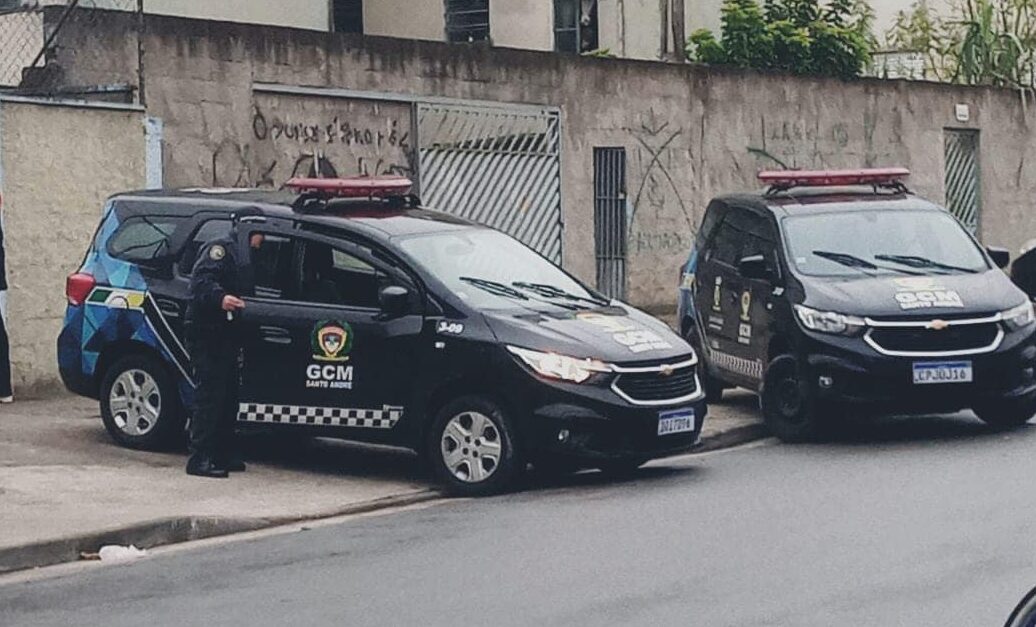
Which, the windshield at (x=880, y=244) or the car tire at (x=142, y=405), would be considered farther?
the windshield at (x=880, y=244)

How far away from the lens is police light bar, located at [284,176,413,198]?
13.4 meters

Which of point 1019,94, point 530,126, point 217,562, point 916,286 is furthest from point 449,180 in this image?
point 1019,94

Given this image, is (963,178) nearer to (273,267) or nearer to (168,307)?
(273,267)

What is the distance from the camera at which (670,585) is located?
9.09 meters

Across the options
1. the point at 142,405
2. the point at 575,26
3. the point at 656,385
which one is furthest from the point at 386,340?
the point at 575,26

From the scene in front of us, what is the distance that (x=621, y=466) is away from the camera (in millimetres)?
13234

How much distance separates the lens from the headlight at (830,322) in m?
14.1

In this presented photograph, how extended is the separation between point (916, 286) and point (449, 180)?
22.4 feet

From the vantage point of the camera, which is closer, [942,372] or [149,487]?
[149,487]

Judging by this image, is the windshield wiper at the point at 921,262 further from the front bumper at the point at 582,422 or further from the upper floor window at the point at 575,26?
the upper floor window at the point at 575,26

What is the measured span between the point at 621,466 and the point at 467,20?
1739 cm

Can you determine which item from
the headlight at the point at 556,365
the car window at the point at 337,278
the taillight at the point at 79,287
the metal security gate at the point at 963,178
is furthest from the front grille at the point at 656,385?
the metal security gate at the point at 963,178

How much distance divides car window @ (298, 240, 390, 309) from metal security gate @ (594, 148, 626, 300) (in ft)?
31.6

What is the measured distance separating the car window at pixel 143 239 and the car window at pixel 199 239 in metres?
0.16
